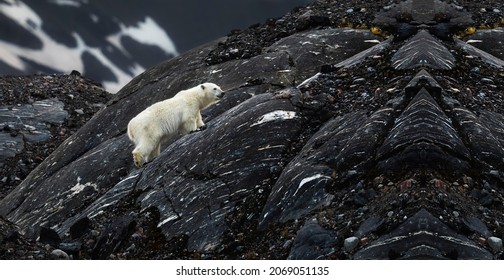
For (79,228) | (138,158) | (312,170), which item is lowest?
(79,228)

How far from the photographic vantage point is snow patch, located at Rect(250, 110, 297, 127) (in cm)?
1576

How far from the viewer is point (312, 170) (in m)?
13.2

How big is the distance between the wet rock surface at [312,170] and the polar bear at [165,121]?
643 millimetres

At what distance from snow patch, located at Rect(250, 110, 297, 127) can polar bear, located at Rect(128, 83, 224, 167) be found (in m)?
3.64

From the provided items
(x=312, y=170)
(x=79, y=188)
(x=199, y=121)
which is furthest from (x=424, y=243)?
(x=79, y=188)

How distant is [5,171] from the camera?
26.7 metres

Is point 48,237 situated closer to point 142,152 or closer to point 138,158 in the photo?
point 138,158

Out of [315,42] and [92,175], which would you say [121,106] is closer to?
[92,175]

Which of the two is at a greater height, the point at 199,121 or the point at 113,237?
the point at 199,121

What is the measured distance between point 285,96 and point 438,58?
3896mm

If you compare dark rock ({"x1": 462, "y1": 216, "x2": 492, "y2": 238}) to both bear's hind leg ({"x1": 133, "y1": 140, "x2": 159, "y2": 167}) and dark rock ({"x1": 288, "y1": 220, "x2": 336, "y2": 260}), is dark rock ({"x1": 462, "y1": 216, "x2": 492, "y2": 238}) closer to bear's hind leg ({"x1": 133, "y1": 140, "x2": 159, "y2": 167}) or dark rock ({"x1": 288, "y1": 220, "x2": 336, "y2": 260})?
dark rock ({"x1": 288, "y1": 220, "x2": 336, "y2": 260})

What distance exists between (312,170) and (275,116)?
2.94m

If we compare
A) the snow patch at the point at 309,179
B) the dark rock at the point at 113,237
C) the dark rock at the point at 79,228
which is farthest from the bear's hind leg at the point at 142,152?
the snow patch at the point at 309,179

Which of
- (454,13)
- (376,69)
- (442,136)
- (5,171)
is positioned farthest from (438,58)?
(5,171)
